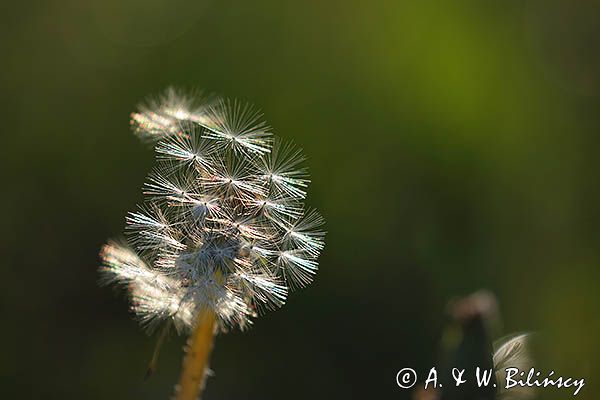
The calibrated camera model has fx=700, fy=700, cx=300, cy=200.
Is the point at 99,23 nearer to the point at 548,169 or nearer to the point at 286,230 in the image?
the point at 548,169

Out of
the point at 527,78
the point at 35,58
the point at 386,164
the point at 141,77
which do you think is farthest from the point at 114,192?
the point at 527,78

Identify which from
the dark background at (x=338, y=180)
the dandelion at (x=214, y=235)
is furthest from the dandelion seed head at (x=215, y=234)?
the dark background at (x=338, y=180)

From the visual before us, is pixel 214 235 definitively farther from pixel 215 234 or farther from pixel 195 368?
pixel 195 368

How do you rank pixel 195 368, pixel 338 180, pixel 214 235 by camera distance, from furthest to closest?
pixel 338 180 < pixel 214 235 < pixel 195 368

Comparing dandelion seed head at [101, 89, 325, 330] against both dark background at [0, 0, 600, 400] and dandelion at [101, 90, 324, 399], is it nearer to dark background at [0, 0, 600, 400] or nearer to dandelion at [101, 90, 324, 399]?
dandelion at [101, 90, 324, 399]

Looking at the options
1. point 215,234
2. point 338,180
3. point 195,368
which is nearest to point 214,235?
point 215,234

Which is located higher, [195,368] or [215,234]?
[215,234]
